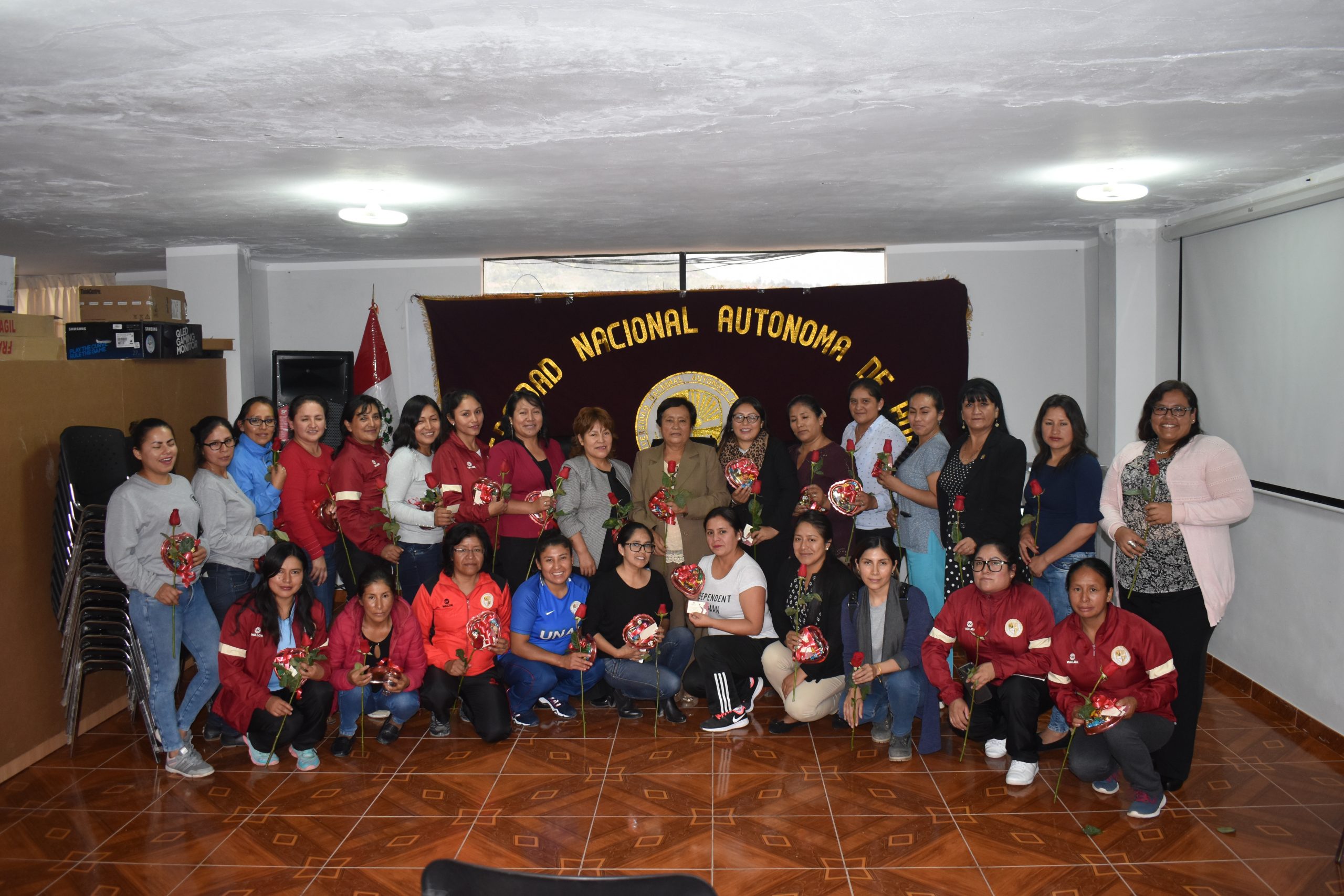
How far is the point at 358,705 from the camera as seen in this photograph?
13.4 feet

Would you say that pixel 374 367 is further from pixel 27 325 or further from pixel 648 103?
pixel 648 103

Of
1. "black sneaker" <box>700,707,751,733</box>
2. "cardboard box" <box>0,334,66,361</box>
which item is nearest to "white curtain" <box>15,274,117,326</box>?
"cardboard box" <box>0,334,66,361</box>

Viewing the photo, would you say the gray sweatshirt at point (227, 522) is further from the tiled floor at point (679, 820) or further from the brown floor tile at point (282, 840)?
→ the brown floor tile at point (282, 840)

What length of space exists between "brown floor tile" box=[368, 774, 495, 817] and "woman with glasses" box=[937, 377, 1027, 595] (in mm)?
2143

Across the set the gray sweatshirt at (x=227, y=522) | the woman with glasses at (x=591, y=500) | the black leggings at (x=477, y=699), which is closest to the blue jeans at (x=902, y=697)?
the woman with glasses at (x=591, y=500)

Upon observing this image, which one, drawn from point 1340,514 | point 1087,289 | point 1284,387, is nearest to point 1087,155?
point 1284,387

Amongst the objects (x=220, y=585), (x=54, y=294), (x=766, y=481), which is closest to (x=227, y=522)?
(x=220, y=585)

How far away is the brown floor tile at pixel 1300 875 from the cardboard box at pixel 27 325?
16.0ft

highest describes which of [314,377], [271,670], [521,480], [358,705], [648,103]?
[648,103]

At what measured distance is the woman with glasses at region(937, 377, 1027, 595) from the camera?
394 cm

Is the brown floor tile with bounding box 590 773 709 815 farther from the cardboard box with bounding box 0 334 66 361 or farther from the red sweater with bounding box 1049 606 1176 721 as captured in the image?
the cardboard box with bounding box 0 334 66 361

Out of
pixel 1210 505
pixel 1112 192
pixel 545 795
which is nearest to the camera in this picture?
pixel 1210 505

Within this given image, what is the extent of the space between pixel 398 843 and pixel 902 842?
1.67 m

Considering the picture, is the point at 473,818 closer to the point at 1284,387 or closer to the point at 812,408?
the point at 812,408
